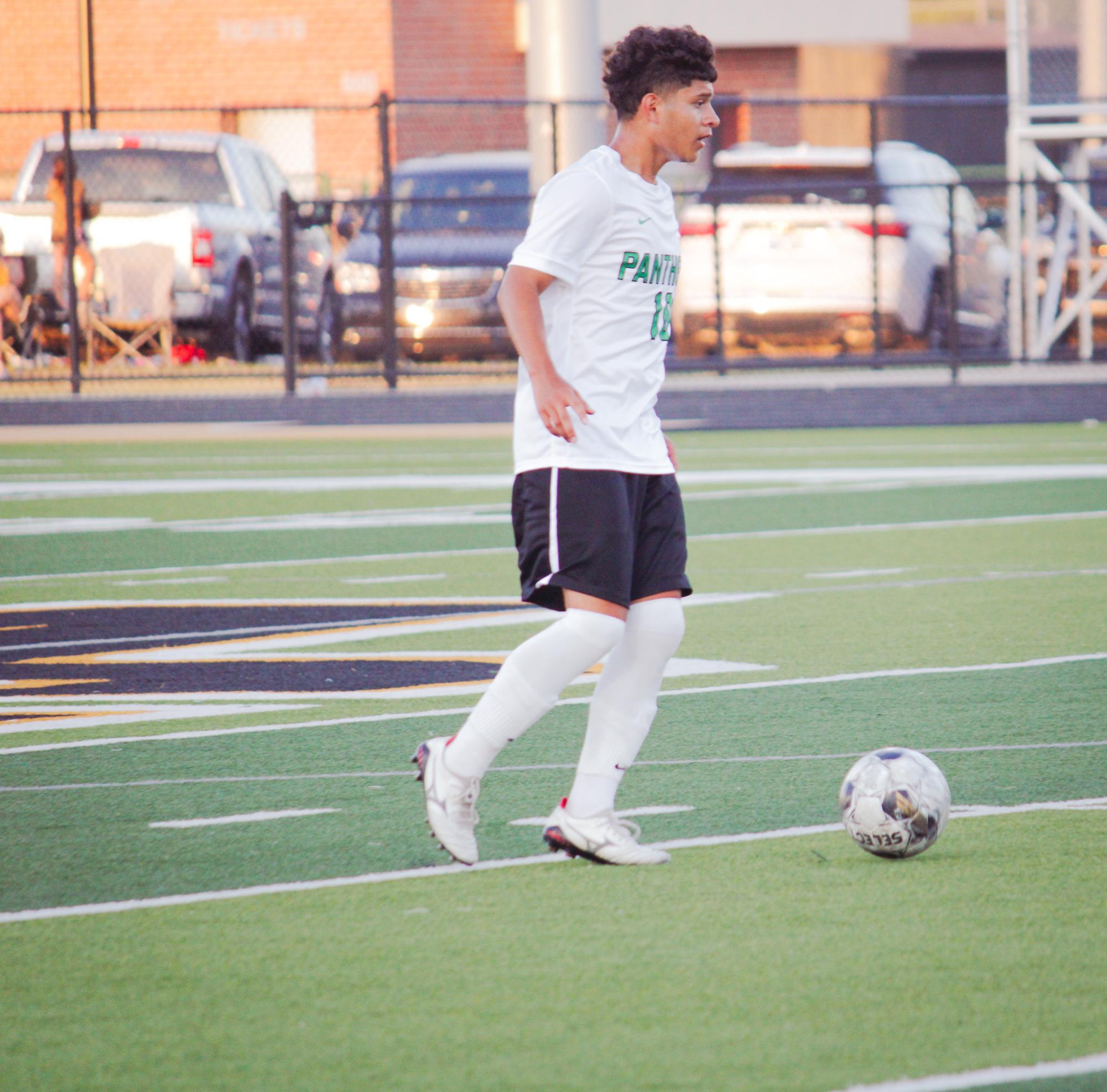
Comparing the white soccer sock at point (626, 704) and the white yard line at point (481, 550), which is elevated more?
the white soccer sock at point (626, 704)

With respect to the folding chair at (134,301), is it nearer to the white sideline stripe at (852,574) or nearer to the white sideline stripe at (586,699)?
the white sideline stripe at (852,574)

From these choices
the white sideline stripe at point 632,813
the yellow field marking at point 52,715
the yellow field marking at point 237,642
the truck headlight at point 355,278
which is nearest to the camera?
the white sideline stripe at point 632,813

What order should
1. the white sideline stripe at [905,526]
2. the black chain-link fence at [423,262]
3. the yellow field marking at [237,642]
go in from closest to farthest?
the yellow field marking at [237,642] < the white sideline stripe at [905,526] < the black chain-link fence at [423,262]

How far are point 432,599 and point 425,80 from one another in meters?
23.7

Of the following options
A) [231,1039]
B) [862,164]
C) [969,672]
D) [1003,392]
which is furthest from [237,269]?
[231,1039]

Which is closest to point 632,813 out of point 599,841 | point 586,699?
point 599,841

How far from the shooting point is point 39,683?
7.20 meters

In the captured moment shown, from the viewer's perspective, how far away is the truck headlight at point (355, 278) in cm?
1988

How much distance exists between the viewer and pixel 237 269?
20.7 metres

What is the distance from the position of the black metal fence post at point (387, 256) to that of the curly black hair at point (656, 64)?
14073 millimetres

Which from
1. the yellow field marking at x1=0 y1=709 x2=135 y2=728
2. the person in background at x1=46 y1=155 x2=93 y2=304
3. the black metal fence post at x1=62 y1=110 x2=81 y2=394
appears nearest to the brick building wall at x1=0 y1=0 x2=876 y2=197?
the person in background at x1=46 y1=155 x2=93 y2=304

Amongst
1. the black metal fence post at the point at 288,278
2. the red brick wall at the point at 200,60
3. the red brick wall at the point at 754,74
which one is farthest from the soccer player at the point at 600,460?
the red brick wall at the point at 754,74

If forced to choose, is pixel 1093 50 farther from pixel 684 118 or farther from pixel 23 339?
pixel 684 118

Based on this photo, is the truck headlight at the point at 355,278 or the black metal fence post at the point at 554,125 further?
the truck headlight at the point at 355,278
